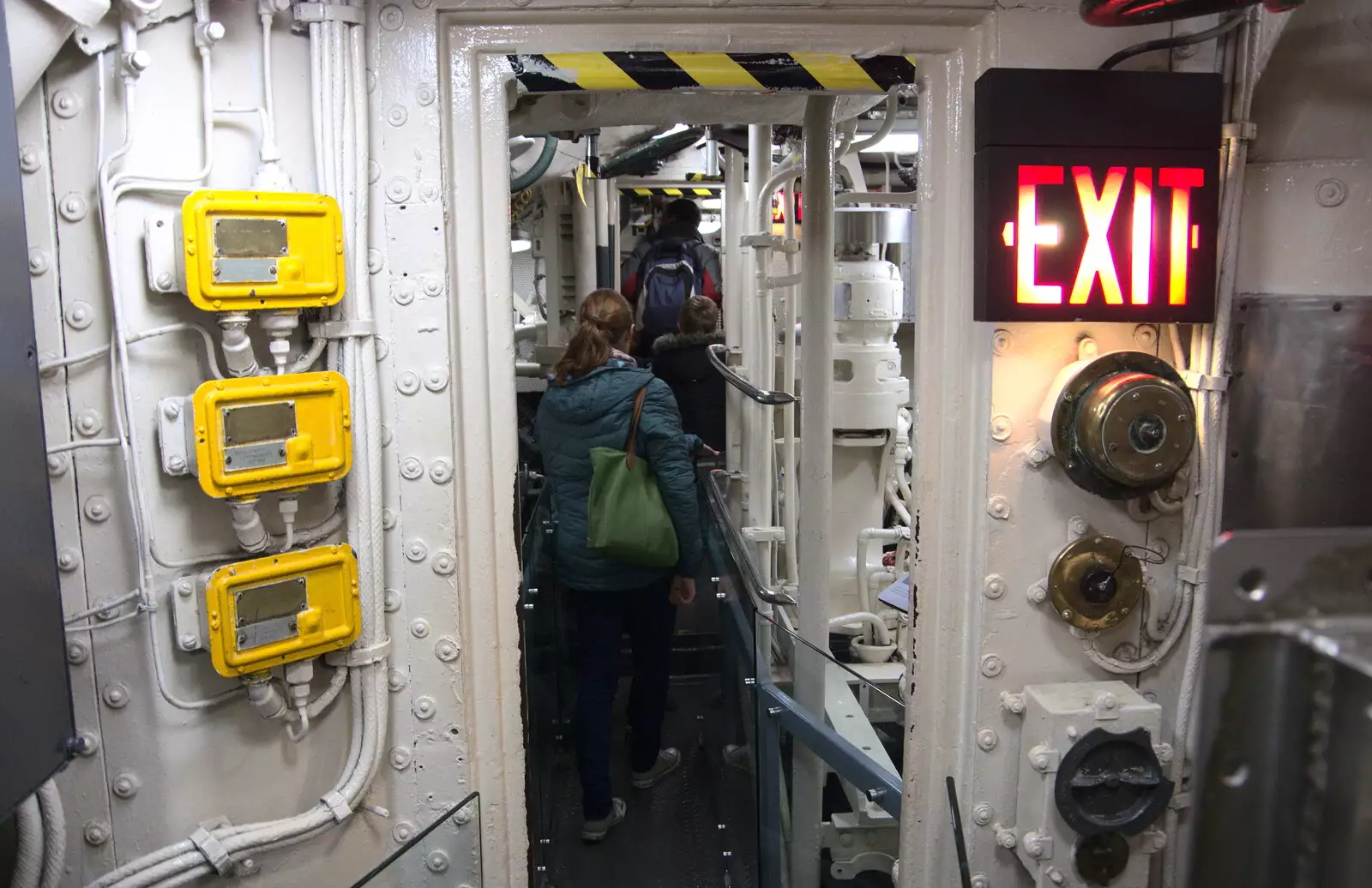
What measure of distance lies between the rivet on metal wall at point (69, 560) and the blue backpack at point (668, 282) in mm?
5156

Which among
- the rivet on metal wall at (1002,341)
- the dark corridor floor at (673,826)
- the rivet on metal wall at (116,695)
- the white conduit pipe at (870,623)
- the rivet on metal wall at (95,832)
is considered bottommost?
the dark corridor floor at (673,826)

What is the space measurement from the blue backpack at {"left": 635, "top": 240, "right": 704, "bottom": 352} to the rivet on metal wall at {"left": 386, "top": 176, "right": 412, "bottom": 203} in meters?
4.80

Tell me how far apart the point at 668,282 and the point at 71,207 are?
5.14 metres

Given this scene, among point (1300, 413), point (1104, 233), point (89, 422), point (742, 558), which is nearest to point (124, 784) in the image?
point (89, 422)

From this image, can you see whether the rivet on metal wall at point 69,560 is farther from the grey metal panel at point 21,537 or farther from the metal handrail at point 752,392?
the metal handrail at point 752,392

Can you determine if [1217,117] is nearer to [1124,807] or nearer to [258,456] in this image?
[1124,807]

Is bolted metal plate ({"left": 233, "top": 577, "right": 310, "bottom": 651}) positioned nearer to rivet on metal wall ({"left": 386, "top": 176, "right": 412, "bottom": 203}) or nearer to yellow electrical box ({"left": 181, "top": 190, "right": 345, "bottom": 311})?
yellow electrical box ({"left": 181, "top": 190, "right": 345, "bottom": 311})

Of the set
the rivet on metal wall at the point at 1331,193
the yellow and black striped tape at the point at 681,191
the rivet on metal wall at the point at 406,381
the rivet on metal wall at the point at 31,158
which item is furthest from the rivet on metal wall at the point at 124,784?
the yellow and black striped tape at the point at 681,191

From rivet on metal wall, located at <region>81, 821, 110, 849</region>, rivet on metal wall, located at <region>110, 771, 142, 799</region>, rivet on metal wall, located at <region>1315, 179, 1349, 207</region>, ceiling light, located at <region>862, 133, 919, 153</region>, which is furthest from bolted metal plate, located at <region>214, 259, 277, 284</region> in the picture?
ceiling light, located at <region>862, 133, 919, 153</region>

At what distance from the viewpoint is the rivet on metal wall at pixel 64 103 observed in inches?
64.7

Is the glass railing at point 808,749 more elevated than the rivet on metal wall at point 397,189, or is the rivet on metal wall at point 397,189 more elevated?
the rivet on metal wall at point 397,189

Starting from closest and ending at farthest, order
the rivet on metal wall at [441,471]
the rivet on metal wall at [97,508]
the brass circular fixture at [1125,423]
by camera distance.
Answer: the rivet on metal wall at [97,508], the brass circular fixture at [1125,423], the rivet on metal wall at [441,471]

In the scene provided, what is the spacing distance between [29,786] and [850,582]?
4356 mm

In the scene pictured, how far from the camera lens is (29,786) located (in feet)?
4.20
